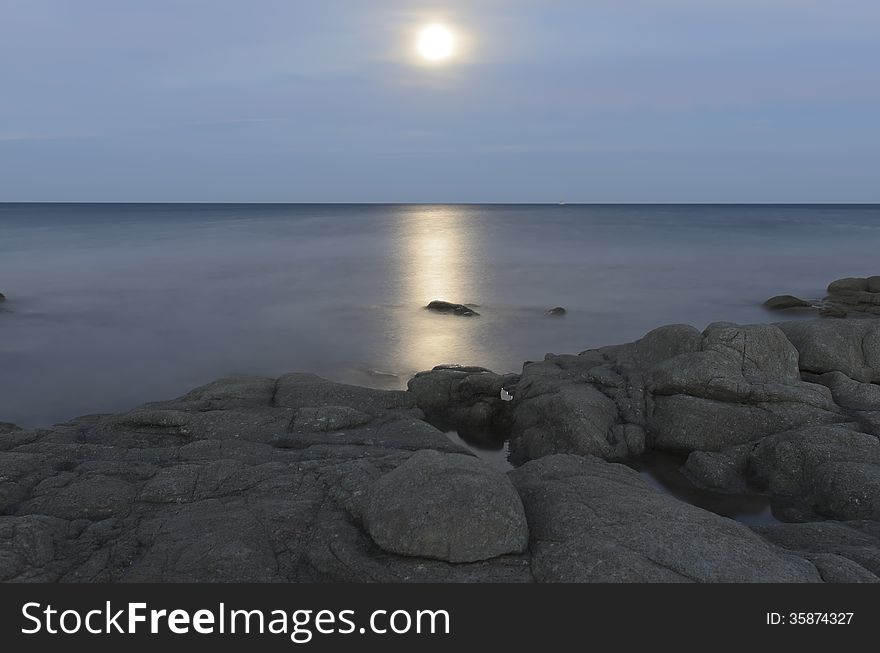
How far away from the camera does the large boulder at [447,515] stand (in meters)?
8.70

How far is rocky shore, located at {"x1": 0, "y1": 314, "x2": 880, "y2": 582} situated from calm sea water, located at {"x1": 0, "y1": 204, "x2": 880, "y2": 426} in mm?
7832

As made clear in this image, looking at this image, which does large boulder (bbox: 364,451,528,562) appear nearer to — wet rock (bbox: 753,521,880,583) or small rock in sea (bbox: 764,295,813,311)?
wet rock (bbox: 753,521,880,583)

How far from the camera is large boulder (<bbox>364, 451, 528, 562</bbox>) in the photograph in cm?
870

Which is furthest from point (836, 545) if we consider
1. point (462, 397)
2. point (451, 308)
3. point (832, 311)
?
point (832, 311)

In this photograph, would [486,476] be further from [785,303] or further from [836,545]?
[785,303]

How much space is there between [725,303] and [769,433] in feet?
92.9

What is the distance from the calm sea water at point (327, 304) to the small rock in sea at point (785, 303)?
1.85 m

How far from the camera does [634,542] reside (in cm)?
890

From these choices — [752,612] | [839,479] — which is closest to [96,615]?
[752,612]

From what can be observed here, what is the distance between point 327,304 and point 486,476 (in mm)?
32768

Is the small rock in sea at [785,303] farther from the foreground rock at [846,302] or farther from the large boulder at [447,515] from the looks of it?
the large boulder at [447,515]

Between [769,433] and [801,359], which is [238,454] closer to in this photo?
[769,433]

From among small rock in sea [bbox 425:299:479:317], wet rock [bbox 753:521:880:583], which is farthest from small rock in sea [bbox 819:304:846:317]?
wet rock [bbox 753:521:880:583]

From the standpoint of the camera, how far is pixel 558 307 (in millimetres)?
38469
